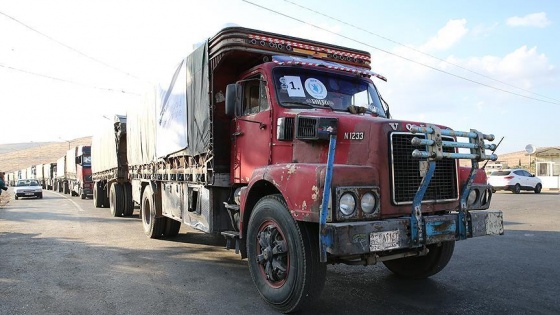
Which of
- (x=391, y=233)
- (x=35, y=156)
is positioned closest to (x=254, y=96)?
(x=391, y=233)

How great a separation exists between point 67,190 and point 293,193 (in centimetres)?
3553

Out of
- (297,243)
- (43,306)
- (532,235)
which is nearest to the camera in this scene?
(297,243)

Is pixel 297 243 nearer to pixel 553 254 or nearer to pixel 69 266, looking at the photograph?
pixel 69 266

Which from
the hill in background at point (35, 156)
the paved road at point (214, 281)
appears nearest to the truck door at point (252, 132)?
the paved road at point (214, 281)

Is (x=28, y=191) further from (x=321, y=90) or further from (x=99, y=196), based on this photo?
(x=321, y=90)

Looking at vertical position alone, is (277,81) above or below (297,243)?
above

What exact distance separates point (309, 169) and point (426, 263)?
8.40 ft

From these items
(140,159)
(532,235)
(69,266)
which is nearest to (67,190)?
(140,159)

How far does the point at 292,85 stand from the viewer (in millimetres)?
5355

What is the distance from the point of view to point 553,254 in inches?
284

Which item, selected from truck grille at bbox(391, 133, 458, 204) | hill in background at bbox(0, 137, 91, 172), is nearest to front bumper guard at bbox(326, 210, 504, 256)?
truck grille at bbox(391, 133, 458, 204)

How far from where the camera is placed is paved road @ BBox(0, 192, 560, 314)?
458cm

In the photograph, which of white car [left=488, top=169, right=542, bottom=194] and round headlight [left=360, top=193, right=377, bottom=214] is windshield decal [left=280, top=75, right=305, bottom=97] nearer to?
round headlight [left=360, top=193, right=377, bottom=214]

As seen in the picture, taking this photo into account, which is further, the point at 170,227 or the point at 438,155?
the point at 170,227
